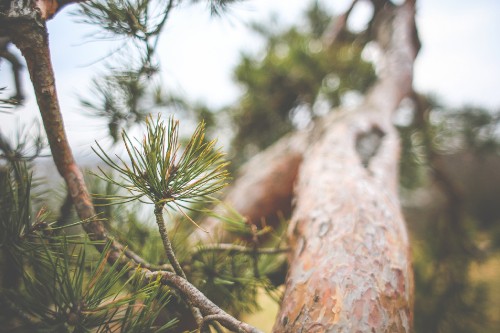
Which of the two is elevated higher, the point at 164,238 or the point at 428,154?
the point at 164,238

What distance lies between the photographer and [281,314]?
1.18 ft

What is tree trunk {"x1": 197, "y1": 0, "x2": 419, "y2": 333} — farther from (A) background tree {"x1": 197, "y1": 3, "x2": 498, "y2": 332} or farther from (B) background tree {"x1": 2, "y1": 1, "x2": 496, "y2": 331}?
(A) background tree {"x1": 197, "y1": 3, "x2": 498, "y2": 332}

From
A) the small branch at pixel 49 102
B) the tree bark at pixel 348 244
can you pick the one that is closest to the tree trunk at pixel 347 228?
the tree bark at pixel 348 244

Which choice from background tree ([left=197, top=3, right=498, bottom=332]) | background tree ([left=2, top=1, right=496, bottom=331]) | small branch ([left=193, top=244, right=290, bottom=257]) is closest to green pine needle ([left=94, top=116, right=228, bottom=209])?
background tree ([left=2, top=1, right=496, bottom=331])

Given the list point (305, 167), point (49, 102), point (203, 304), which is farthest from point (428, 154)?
point (49, 102)

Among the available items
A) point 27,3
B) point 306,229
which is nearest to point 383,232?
point 306,229

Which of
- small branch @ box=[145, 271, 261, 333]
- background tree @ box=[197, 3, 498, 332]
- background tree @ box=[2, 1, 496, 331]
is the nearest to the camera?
small branch @ box=[145, 271, 261, 333]

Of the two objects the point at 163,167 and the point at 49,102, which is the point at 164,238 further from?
the point at 49,102

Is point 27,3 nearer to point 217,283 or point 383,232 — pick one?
point 217,283

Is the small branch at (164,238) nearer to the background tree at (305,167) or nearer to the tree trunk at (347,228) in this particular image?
the background tree at (305,167)

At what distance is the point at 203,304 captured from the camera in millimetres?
254

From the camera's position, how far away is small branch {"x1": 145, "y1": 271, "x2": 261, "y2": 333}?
228 mm

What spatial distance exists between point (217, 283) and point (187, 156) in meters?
0.28

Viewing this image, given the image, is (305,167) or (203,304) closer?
(203,304)
